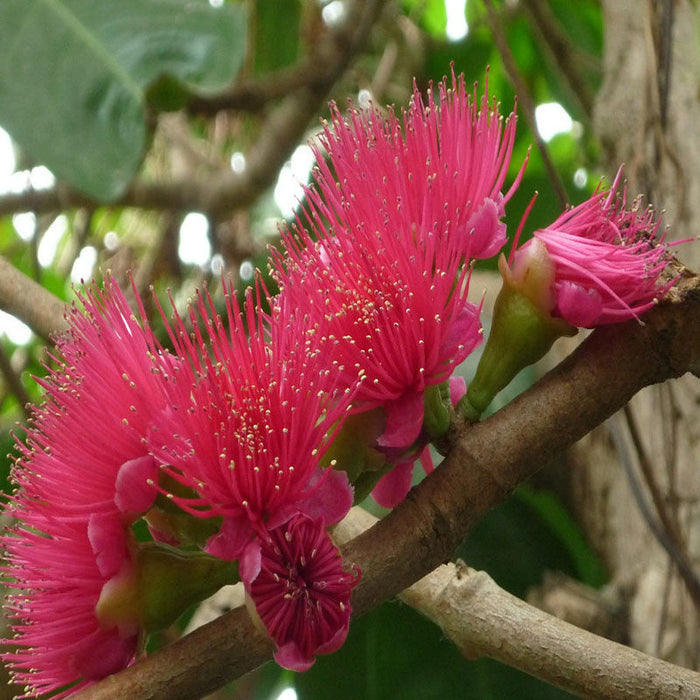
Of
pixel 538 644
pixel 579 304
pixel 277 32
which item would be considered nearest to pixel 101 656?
pixel 538 644

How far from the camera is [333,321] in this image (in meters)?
0.64

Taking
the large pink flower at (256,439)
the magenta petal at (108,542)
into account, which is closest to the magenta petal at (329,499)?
the large pink flower at (256,439)

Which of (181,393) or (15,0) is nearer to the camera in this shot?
(181,393)

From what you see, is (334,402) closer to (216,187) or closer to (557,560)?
(557,560)

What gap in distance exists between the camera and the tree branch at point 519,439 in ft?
1.94

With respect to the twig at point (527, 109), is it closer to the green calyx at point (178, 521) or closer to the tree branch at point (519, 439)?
the tree branch at point (519, 439)

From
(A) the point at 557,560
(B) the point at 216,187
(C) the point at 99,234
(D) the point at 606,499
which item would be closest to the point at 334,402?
(A) the point at 557,560

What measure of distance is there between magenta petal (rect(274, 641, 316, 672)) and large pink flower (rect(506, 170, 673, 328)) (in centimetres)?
29

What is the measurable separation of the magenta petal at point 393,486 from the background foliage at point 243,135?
275mm

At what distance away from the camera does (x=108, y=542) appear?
0.60 m

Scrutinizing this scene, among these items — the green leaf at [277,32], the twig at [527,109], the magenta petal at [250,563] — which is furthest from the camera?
the green leaf at [277,32]

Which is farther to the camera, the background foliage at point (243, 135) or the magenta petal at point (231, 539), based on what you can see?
the background foliage at point (243, 135)

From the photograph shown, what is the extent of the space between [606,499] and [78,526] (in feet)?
3.19

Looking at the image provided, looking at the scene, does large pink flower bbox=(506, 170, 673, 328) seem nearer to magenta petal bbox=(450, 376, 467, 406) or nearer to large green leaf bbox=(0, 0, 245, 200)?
magenta petal bbox=(450, 376, 467, 406)
